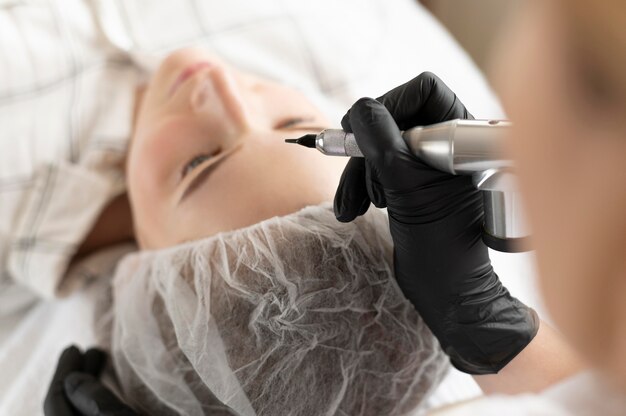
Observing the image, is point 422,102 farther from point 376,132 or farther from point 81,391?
point 81,391

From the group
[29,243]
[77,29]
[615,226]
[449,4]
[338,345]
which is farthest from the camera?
[449,4]

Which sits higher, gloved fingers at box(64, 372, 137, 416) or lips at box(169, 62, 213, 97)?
lips at box(169, 62, 213, 97)

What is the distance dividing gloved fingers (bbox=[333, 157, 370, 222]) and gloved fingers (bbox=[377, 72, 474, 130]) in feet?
0.23

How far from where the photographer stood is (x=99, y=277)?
1.20 meters

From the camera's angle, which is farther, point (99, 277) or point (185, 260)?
point (99, 277)

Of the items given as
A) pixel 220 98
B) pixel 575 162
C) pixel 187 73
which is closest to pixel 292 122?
pixel 220 98

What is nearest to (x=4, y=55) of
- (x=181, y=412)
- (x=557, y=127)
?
(x=181, y=412)

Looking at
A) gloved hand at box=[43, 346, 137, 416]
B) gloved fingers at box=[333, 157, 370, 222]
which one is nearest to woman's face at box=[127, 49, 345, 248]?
gloved fingers at box=[333, 157, 370, 222]

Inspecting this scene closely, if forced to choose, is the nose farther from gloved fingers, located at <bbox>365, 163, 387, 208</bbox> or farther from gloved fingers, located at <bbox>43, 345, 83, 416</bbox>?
gloved fingers, located at <bbox>43, 345, 83, 416</bbox>

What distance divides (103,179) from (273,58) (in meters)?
0.46

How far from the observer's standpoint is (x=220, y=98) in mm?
979

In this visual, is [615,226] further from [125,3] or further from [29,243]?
[125,3]

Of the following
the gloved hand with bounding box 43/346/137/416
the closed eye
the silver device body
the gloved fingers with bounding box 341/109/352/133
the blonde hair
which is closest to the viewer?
the blonde hair

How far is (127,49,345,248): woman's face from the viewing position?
85 cm
